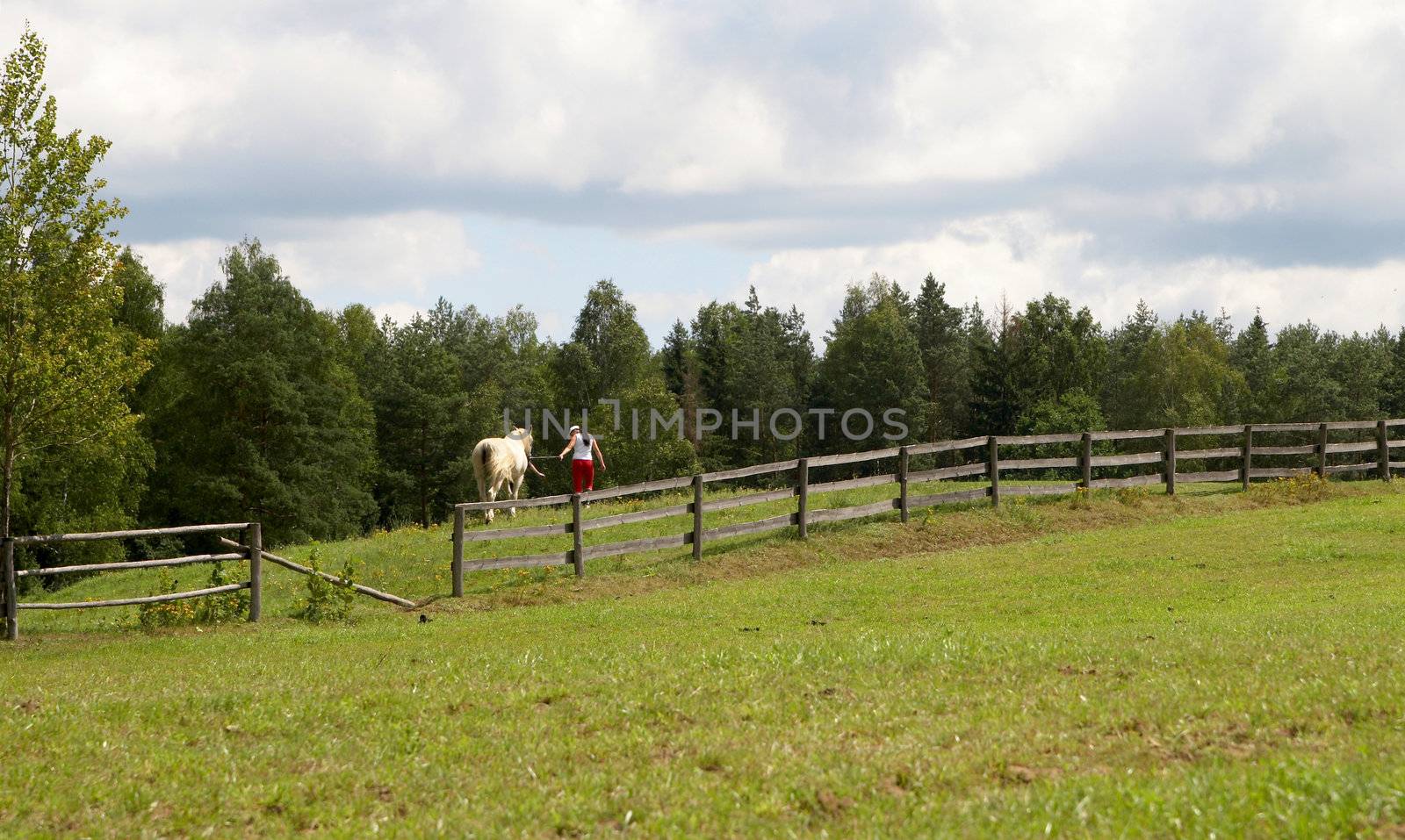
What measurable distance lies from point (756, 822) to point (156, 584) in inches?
809

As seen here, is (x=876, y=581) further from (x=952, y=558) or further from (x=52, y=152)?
(x=52, y=152)

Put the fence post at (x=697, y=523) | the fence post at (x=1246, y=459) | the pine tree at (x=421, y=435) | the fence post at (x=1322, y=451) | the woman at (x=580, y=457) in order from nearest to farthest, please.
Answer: the fence post at (x=697, y=523) → the woman at (x=580, y=457) → the fence post at (x=1246, y=459) → the fence post at (x=1322, y=451) → the pine tree at (x=421, y=435)

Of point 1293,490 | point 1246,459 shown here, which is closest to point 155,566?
point 1246,459

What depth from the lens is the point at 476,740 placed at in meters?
8.04

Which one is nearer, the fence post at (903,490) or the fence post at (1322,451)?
the fence post at (903,490)

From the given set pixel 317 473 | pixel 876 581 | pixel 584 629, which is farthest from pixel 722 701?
pixel 317 473

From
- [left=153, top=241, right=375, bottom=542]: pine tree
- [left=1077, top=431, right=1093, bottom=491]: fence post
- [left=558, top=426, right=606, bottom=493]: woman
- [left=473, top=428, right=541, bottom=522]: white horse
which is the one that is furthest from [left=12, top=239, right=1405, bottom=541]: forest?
[left=1077, top=431, right=1093, bottom=491]: fence post

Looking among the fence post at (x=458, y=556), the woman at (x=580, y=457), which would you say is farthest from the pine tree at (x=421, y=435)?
the fence post at (x=458, y=556)

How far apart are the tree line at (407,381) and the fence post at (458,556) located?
5167 millimetres

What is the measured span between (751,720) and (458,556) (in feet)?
34.3

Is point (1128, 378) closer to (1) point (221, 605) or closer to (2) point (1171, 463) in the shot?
(2) point (1171, 463)

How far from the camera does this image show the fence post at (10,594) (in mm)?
15102

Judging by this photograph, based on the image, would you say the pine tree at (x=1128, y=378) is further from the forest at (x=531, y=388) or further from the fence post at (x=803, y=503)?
the fence post at (x=803, y=503)

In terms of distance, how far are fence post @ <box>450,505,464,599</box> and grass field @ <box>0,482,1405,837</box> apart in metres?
2.46
